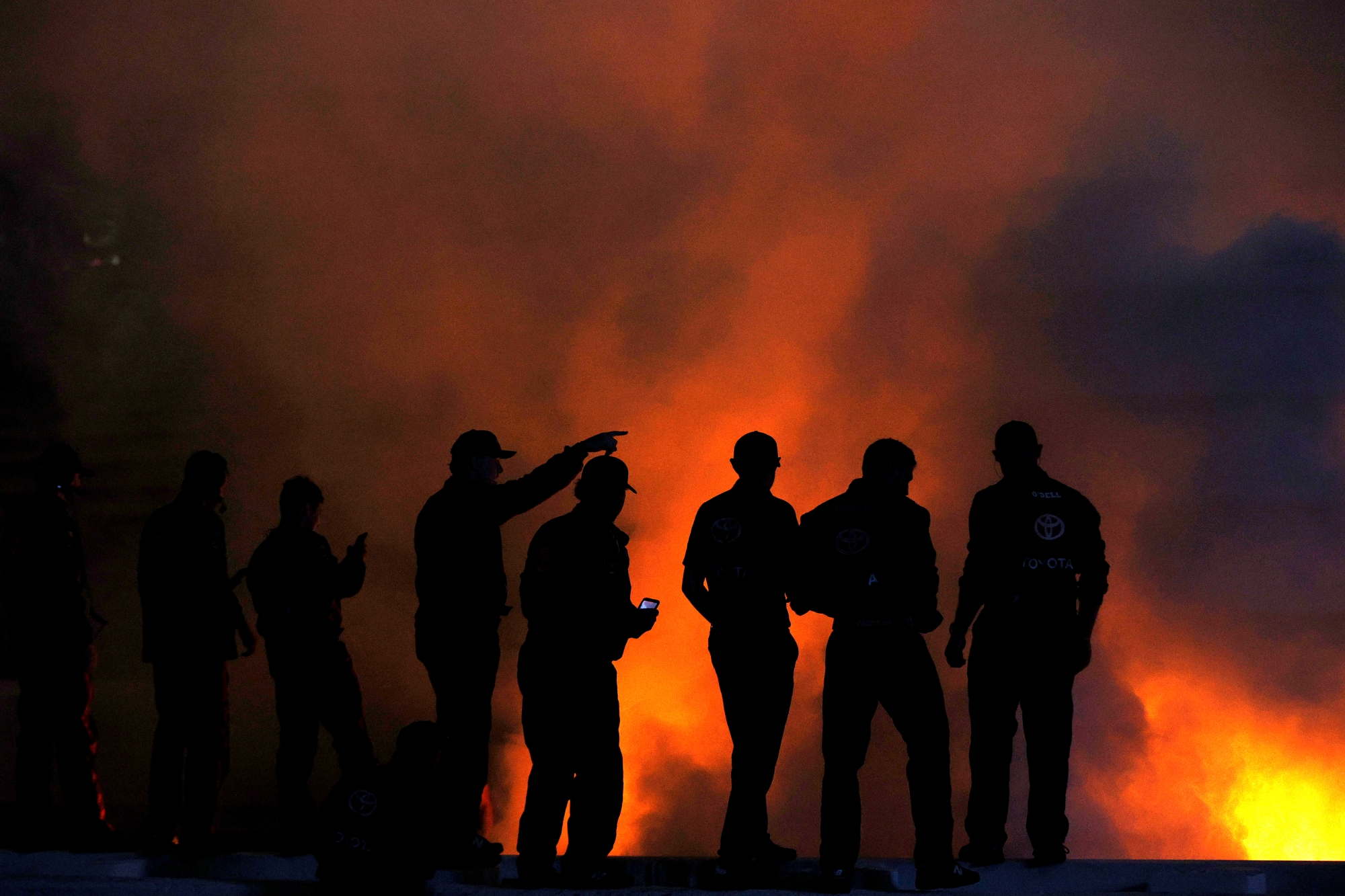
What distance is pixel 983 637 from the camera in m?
4.70

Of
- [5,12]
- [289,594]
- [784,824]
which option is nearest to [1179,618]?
[784,824]

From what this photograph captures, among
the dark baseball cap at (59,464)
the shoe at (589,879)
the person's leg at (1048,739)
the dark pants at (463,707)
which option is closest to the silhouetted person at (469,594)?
the dark pants at (463,707)

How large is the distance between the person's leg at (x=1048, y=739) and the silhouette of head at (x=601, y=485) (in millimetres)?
1731

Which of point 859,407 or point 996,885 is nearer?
point 996,885

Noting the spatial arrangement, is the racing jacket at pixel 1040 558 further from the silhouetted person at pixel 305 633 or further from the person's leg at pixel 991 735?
the silhouetted person at pixel 305 633

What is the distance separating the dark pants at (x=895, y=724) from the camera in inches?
160

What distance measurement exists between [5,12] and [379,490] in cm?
616

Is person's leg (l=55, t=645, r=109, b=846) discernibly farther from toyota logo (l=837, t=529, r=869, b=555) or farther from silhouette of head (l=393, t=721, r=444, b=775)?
toyota logo (l=837, t=529, r=869, b=555)

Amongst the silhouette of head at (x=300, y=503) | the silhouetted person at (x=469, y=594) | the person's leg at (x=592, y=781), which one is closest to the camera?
the person's leg at (x=592, y=781)

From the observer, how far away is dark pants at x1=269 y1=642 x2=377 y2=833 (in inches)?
197

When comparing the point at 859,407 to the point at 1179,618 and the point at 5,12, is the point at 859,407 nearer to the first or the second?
the point at 1179,618

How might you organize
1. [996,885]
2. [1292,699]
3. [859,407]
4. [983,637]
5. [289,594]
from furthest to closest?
1. [859,407]
2. [1292,699]
3. [289,594]
4. [983,637]
5. [996,885]

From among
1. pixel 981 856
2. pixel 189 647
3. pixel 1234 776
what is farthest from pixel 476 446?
pixel 1234 776

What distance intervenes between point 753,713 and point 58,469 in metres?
3.10
